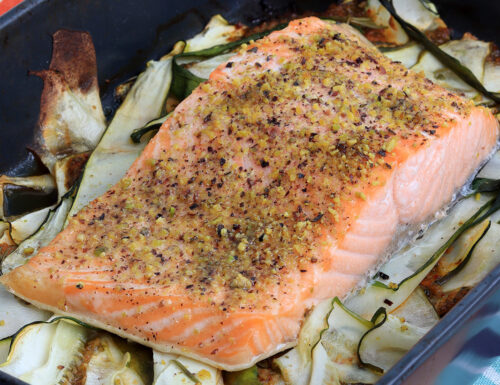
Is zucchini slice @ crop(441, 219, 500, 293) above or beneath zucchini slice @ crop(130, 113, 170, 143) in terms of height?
beneath

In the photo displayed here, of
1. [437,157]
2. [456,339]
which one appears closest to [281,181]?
[437,157]

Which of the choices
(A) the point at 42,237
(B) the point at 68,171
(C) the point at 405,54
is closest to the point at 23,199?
(B) the point at 68,171

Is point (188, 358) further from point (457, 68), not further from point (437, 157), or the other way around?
point (457, 68)

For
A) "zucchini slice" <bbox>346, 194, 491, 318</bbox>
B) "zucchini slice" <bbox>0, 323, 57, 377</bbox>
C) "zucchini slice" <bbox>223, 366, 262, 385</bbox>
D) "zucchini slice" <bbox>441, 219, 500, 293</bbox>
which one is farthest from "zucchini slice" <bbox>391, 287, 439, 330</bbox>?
"zucchini slice" <bbox>0, 323, 57, 377</bbox>

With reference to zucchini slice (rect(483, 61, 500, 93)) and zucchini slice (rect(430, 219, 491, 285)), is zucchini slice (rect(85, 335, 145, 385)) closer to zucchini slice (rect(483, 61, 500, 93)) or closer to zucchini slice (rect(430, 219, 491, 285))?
zucchini slice (rect(430, 219, 491, 285))

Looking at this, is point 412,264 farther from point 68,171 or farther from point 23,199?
point 23,199

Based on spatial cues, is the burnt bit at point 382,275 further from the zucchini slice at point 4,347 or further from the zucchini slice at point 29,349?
the zucchini slice at point 4,347

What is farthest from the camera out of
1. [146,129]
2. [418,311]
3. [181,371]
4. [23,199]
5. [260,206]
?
[146,129]
